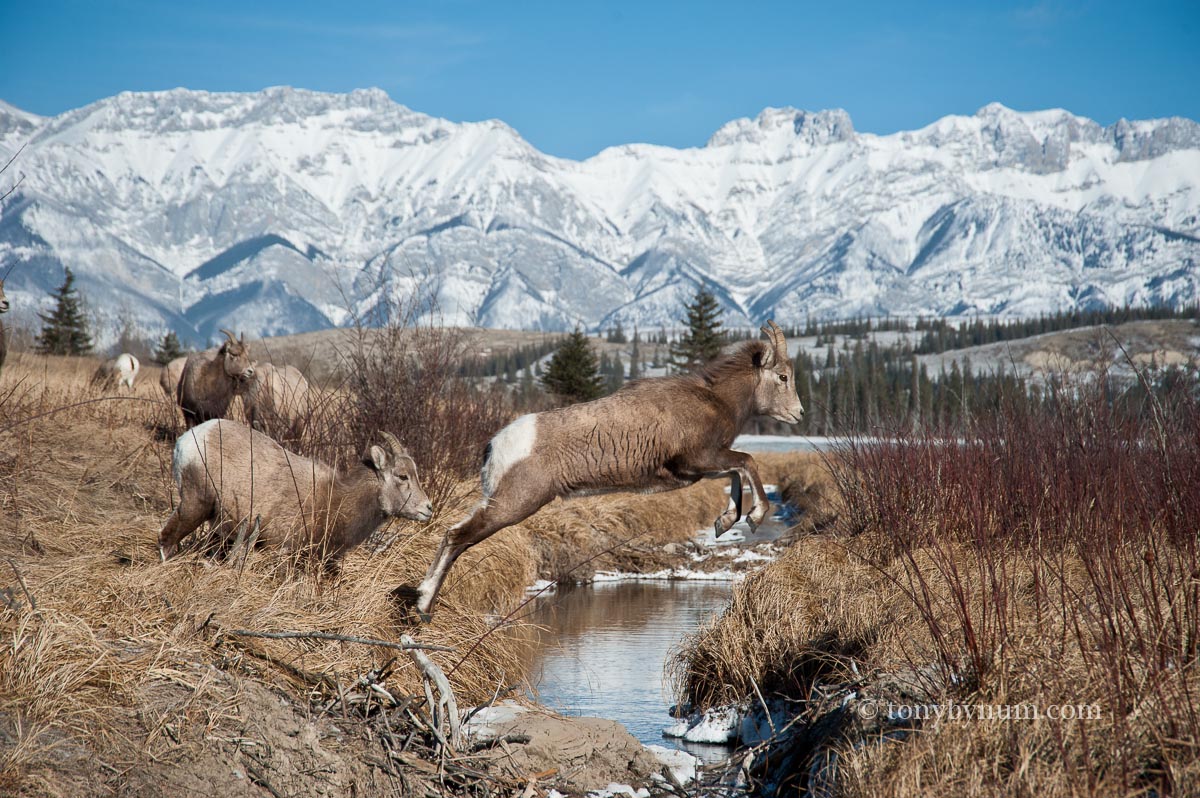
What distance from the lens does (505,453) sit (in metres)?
8.02

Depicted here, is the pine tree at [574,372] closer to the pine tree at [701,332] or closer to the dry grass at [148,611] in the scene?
the pine tree at [701,332]

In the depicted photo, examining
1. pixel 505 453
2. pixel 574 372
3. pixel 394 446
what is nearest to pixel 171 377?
pixel 394 446

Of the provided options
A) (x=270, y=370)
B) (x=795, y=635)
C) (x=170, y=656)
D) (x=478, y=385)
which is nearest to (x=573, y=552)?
(x=478, y=385)

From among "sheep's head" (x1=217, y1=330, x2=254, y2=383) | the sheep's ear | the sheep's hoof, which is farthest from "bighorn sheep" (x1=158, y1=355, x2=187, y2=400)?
the sheep's ear

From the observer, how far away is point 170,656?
235 inches

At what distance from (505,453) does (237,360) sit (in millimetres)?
7567

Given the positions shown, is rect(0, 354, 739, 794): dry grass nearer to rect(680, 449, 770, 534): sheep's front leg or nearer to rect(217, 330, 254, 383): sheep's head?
rect(680, 449, 770, 534): sheep's front leg

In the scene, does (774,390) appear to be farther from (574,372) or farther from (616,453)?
(574,372)

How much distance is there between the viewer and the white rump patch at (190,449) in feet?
25.7

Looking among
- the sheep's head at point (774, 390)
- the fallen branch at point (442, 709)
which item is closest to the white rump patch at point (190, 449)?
the fallen branch at point (442, 709)

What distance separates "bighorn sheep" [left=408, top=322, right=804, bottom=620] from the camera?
800 cm

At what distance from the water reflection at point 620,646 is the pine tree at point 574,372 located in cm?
2257

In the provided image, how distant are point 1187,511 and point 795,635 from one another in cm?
343

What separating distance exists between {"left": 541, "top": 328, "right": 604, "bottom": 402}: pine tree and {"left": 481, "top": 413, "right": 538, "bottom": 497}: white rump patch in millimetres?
30846
